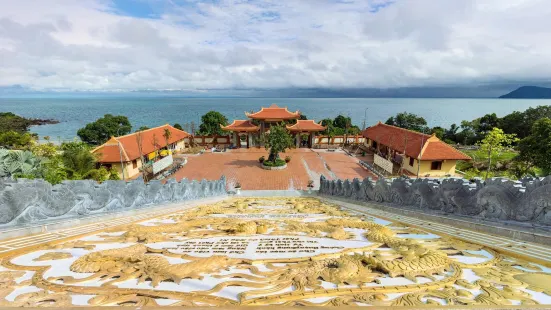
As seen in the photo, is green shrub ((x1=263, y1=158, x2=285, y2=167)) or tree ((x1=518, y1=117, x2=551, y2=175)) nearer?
tree ((x1=518, y1=117, x2=551, y2=175))

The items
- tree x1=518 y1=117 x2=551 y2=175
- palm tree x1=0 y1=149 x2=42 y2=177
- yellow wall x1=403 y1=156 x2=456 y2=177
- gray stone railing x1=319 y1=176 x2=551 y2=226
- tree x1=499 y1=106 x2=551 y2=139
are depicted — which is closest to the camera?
gray stone railing x1=319 y1=176 x2=551 y2=226

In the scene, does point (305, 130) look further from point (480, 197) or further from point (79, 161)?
point (480, 197)

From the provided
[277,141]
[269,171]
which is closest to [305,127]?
[277,141]

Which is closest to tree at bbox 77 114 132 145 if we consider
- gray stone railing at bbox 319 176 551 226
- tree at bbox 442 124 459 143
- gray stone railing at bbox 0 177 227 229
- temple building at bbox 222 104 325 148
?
temple building at bbox 222 104 325 148

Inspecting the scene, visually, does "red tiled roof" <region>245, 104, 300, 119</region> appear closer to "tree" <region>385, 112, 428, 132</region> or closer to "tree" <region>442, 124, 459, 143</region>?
"tree" <region>385, 112, 428, 132</region>

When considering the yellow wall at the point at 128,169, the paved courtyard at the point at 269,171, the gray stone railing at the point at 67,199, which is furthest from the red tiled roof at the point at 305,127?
the gray stone railing at the point at 67,199

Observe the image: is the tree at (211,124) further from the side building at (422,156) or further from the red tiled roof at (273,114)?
the side building at (422,156)

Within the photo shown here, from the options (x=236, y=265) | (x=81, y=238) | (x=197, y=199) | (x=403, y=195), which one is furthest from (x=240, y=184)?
(x=236, y=265)
